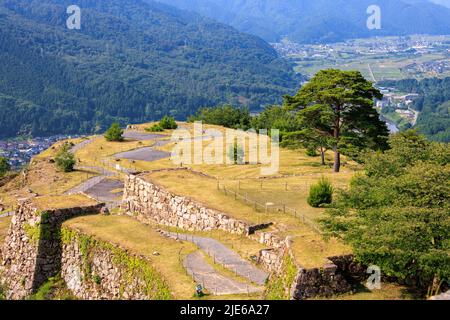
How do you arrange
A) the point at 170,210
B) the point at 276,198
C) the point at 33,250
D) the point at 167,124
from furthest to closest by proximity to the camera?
the point at 167,124 → the point at 276,198 → the point at 170,210 → the point at 33,250

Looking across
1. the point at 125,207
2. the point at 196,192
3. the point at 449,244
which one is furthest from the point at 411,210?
the point at 125,207

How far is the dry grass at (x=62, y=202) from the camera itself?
83.5ft

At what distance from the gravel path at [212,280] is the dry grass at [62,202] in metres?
7.42

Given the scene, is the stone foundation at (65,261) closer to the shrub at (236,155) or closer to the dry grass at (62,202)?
the dry grass at (62,202)

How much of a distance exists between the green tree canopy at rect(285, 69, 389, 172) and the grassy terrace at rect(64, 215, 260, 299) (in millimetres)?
18753

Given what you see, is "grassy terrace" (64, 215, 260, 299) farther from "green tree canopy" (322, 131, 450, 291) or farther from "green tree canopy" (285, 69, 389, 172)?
"green tree canopy" (285, 69, 389, 172)

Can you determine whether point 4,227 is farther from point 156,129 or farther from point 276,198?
point 156,129

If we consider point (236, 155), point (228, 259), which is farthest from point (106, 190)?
point (228, 259)

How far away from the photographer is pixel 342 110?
4000 cm

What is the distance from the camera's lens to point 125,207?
3312 centimetres

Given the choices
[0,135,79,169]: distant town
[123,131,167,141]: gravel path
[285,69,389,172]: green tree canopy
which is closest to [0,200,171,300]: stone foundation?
[285,69,389,172]: green tree canopy

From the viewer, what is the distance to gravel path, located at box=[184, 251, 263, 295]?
18.9m

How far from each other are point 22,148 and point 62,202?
139204 millimetres

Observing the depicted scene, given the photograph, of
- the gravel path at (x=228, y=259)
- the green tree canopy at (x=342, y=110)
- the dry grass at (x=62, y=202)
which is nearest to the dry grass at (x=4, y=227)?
the dry grass at (x=62, y=202)
